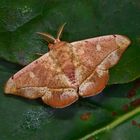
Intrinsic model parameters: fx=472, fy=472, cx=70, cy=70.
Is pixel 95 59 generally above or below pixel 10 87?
above

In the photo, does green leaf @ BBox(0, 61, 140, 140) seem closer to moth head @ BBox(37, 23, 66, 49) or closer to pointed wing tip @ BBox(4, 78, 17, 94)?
pointed wing tip @ BBox(4, 78, 17, 94)

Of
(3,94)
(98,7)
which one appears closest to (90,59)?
(98,7)

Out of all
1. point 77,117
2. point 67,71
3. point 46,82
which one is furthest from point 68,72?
point 77,117

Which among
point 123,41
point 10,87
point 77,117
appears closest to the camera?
point 123,41

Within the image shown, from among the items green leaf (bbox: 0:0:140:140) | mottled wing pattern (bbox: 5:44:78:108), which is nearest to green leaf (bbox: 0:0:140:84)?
green leaf (bbox: 0:0:140:140)

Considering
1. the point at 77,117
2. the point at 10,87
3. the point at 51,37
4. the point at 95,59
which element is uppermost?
the point at 51,37

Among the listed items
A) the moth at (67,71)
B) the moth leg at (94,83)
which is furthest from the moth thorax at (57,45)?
the moth leg at (94,83)

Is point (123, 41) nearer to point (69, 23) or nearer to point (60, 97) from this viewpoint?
point (69, 23)

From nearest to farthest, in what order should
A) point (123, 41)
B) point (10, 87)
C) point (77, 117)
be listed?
point (123, 41) < point (10, 87) < point (77, 117)

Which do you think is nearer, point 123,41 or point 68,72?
point 123,41
